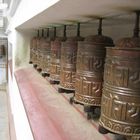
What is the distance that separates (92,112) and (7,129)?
2.78m

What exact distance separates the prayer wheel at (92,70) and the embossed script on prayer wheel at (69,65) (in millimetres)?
189

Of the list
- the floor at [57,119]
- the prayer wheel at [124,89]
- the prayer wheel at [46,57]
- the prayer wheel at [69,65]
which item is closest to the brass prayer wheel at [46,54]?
the prayer wheel at [46,57]

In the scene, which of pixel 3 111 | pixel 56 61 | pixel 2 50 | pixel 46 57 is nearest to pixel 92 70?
pixel 56 61

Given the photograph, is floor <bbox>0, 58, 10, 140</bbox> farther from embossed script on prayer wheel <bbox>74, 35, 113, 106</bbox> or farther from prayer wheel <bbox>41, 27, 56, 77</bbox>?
embossed script on prayer wheel <bbox>74, 35, 113, 106</bbox>

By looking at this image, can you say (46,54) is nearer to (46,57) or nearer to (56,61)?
(46,57)

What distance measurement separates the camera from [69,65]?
983 mm

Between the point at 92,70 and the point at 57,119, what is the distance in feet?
0.70

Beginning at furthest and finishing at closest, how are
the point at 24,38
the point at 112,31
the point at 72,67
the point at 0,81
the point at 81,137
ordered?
1. the point at 0,81
2. the point at 24,38
3. the point at 112,31
4. the point at 72,67
5. the point at 81,137

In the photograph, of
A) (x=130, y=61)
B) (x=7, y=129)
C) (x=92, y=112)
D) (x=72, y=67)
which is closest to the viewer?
(x=130, y=61)

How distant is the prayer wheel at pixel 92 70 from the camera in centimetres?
75

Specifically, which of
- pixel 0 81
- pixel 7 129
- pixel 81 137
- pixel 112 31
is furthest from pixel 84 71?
pixel 0 81

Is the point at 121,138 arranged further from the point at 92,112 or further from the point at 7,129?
the point at 7,129

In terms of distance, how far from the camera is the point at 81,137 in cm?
70

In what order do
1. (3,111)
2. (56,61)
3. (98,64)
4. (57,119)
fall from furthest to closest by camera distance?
(3,111), (56,61), (57,119), (98,64)
